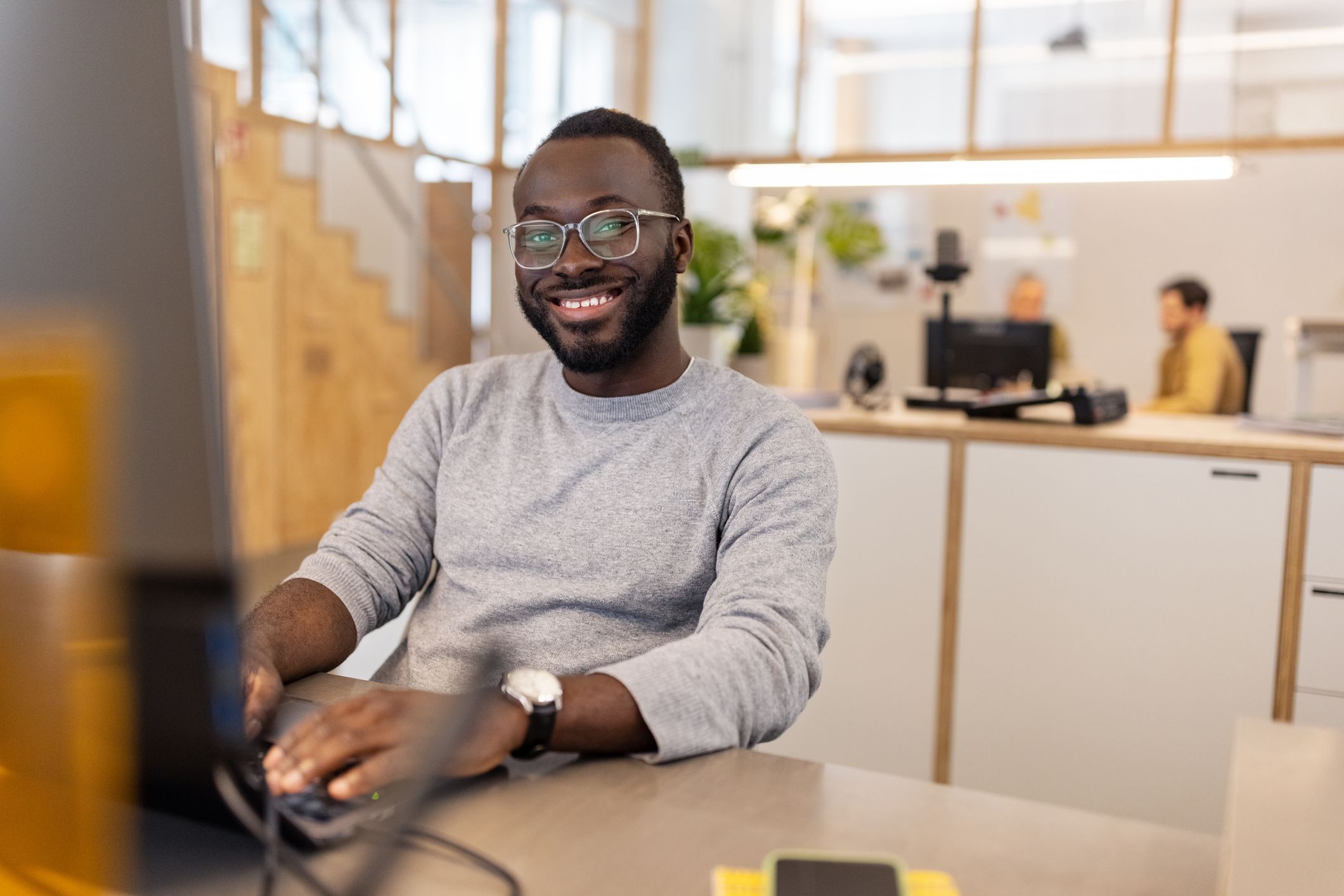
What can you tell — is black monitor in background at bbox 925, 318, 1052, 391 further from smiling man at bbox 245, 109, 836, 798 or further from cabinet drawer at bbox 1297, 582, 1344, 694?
smiling man at bbox 245, 109, 836, 798

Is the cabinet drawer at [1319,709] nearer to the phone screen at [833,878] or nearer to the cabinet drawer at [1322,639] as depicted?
the cabinet drawer at [1322,639]

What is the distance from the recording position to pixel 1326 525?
2.39 meters

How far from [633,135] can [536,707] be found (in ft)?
2.58

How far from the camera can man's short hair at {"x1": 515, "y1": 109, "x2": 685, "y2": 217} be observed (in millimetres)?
1381

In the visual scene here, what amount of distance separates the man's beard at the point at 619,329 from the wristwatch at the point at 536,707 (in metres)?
0.56

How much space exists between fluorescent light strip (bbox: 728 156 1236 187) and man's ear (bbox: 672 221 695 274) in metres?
2.12

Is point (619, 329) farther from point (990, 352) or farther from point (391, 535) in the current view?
point (990, 352)

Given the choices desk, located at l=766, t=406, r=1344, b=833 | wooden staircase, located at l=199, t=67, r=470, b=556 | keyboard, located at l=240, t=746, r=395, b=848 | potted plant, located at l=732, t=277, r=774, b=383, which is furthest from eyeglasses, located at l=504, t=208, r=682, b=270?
wooden staircase, located at l=199, t=67, r=470, b=556

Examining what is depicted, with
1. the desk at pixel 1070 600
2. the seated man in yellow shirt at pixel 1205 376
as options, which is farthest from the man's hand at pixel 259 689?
the seated man in yellow shirt at pixel 1205 376

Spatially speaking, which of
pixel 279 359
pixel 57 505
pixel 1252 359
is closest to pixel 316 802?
pixel 57 505

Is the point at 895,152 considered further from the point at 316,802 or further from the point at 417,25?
the point at 316,802

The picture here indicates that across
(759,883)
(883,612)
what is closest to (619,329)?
(759,883)

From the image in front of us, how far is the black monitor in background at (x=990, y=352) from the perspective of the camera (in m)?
3.56

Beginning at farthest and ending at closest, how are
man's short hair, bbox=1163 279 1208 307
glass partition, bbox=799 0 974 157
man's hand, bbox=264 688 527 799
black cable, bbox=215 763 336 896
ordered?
glass partition, bbox=799 0 974 157
man's short hair, bbox=1163 279 1208 307
man's hand, bbox=264 688 527 799
black cable, bbox=215 763 336 896
